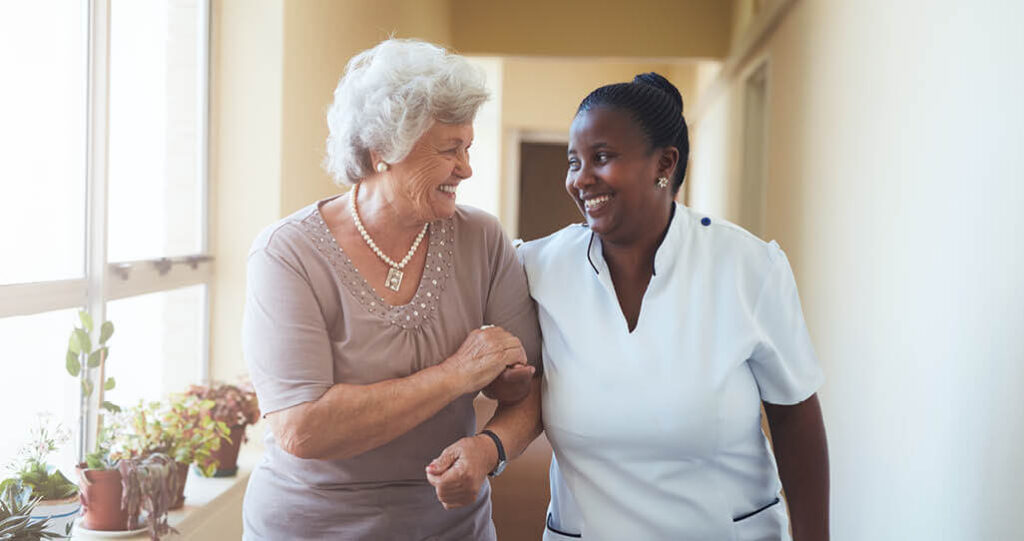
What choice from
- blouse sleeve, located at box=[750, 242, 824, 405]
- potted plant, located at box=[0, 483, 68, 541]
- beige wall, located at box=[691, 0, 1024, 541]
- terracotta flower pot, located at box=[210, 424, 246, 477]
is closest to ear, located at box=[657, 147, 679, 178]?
blouse sleeve, located at box=[750, 242, 824, 405]

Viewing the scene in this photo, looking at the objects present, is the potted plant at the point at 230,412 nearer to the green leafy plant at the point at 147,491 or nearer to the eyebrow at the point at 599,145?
the green leafy plant at the point at 147,491

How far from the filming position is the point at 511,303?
1.61 m

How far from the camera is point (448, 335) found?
5.08 feet

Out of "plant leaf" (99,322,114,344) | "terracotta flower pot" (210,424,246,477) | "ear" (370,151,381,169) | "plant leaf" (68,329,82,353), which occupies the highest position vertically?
"ear" (370,151,381,169)

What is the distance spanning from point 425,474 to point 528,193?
36.1ft

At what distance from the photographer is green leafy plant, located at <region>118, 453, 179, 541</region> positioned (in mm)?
2307

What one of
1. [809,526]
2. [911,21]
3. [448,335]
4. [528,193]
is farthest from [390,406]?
[528,193]

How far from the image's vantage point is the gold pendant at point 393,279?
153cm

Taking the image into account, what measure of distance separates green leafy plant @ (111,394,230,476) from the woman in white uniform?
133cm

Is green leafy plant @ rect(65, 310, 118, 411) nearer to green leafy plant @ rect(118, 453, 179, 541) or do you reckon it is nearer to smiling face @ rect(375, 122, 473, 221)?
green leafy plant @ rect(118, 453, 179, 541)

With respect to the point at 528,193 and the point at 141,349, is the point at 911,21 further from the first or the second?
the point at 528,193

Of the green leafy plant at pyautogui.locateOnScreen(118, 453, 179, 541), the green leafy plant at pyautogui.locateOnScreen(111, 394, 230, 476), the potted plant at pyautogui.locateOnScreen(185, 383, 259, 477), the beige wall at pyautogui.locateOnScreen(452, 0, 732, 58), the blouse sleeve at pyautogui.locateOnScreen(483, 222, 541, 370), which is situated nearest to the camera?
the blouse sleeve at pyautogui.locateOnScreen(483, 222, 541, 370)

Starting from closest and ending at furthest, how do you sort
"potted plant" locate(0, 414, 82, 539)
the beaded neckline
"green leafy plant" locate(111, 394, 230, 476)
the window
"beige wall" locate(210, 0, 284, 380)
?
the beaded neckline, "potted plant" locate(0, 414, 82, 539), the window, "green leafy plant" locate(111, 394, 230, 476), "beige wall" locate(210, 0, 284, 380)

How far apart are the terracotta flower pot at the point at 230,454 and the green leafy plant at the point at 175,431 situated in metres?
0.14
